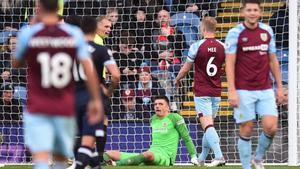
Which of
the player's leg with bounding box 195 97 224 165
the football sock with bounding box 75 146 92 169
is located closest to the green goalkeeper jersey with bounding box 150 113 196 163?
the player's leg with bounding box 195 97 224 165

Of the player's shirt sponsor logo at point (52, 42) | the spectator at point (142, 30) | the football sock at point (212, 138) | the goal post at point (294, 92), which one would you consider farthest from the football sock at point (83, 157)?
the spectator at point (142, 30)

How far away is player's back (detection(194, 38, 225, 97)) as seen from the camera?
1241cm

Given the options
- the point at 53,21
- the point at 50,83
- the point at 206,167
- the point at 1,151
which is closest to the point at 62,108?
the point at 50,83

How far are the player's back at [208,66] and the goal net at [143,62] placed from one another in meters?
2.21

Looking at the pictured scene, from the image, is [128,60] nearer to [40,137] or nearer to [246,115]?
[246,115]

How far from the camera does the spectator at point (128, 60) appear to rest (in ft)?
49.5

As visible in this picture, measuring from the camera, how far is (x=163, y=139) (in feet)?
43.1

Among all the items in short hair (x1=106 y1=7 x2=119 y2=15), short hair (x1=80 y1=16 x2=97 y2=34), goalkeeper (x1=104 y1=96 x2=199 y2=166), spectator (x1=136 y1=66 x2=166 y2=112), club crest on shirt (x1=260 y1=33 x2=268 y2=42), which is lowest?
goalkeeper (x1=104 y1=96 x2=199 y2=166)

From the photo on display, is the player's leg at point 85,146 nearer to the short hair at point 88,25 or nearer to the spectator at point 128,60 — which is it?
the short hair at point 88,25

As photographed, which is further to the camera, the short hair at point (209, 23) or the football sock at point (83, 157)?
the short hair at point (209, 23)

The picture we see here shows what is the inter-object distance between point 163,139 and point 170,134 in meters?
0.13

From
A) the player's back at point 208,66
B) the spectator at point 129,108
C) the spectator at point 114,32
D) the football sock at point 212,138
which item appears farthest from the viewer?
the spectator at point 114,32

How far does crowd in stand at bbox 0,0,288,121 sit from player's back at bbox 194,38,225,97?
248 centimetres

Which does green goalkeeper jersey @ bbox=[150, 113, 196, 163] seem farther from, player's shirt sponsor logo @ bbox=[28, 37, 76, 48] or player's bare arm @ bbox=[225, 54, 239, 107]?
player's shirt sponsor logo @ bbox=[28, 37, 76, 48]
